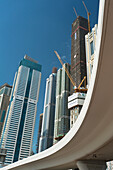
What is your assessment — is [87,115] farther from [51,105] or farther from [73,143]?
[51,105]

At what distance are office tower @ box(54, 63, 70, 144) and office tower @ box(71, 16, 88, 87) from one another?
1876cm

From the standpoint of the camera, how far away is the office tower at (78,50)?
132 meters

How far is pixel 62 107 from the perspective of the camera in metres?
148

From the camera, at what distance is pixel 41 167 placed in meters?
24.5

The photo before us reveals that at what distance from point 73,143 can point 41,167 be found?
44.2 ft

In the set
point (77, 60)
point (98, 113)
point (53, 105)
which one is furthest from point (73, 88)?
point (98, 113)

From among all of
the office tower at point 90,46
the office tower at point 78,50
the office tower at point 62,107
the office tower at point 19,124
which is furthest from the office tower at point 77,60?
the office tower at point 19,124

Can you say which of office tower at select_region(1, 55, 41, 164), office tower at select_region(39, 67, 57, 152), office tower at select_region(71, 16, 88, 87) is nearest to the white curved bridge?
office tower at select_region(71, 16, 88, 87)

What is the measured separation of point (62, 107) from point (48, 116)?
96.0 feet

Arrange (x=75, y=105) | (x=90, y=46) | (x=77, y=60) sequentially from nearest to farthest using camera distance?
(x=75, y=105), (x=90, y=46), (x=77, y=60)

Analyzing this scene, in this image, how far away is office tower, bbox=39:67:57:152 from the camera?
160125 mm

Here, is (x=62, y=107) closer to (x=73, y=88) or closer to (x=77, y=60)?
(x=73, y=88)

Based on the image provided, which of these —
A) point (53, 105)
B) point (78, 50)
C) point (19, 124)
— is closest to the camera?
point (78, 50)

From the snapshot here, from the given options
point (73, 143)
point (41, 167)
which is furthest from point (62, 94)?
point (73, 143)
